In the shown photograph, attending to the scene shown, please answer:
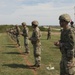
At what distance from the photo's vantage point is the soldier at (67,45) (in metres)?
8.48

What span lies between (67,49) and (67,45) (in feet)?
0.46

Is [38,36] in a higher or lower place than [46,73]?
higher

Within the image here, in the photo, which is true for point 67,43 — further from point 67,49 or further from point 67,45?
point 67,49

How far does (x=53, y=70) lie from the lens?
49.0 ft

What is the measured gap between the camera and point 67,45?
28.3ft

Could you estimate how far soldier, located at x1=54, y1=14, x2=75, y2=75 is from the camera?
8.48m

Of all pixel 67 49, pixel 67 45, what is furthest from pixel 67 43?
pixel 67 49

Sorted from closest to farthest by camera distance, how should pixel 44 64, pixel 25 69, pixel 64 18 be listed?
pixel 64 18, pixel 25 69, pixel 44 64

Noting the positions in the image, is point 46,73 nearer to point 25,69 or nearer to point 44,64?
point 25,69

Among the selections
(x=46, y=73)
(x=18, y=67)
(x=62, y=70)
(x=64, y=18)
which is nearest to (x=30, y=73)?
(x=46, y=73)

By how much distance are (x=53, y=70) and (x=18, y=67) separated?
7.03 feet

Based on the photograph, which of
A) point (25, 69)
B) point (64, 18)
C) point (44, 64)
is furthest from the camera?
point (44, 64)

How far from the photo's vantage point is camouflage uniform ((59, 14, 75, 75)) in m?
8.49

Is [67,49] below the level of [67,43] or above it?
below
